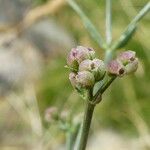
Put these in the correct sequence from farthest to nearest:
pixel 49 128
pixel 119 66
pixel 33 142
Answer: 1. pixel 33 142
2. pixel 49 128
3. pixel 119 66

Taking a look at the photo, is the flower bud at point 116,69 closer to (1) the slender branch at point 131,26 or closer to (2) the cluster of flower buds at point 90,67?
(2) the cluster of flower buds at point 90,67

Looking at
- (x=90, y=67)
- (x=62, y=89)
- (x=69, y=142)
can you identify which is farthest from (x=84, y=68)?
(x=62, y=89)

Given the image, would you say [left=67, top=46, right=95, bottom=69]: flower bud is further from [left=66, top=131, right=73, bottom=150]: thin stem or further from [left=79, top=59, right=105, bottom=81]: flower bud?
[left=66, top=131, right=73, bottom=150]: thin stem

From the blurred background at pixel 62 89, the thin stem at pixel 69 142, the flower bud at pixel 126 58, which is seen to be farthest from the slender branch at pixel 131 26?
the blurred background at pixel 62 89

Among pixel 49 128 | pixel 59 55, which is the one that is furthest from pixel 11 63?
pixel 49 128

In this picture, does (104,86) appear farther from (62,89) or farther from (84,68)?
(62,89)

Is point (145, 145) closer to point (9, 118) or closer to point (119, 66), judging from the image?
point (9, 118)
